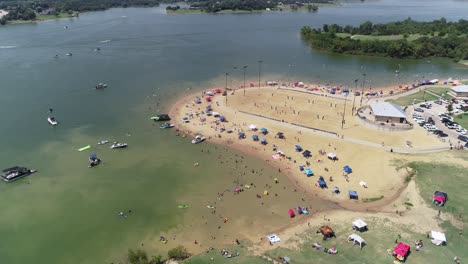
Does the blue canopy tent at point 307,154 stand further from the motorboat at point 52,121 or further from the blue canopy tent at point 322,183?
the motorboat at point 52,121

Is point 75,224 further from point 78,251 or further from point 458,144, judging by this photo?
point 458,144

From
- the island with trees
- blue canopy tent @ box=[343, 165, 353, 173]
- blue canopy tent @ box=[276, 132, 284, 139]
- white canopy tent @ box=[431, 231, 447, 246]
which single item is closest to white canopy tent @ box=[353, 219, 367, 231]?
white canopy tent @ box=[431, 231, 447, 246]

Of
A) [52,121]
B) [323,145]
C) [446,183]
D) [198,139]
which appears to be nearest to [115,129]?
[52,121]

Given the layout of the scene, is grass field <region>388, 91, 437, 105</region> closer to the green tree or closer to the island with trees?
the island with trees

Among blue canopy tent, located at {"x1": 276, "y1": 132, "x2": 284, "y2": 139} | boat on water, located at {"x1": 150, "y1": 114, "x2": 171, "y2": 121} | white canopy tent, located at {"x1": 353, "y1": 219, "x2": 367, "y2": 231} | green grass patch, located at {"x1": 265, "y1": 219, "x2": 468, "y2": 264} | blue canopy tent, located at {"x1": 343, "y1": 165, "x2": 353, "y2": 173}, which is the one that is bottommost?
green grass patch, located at {"x1": 265, "y1": 219, "x2": 468, "y2": 264}

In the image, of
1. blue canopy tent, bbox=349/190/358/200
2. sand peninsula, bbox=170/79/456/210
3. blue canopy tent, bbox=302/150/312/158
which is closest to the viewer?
blue canopy tent, bbox=349/190/358/200

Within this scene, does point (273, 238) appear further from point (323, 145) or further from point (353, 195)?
point (323, 145)

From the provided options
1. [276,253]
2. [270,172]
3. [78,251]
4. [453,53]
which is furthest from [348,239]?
[453,53]
